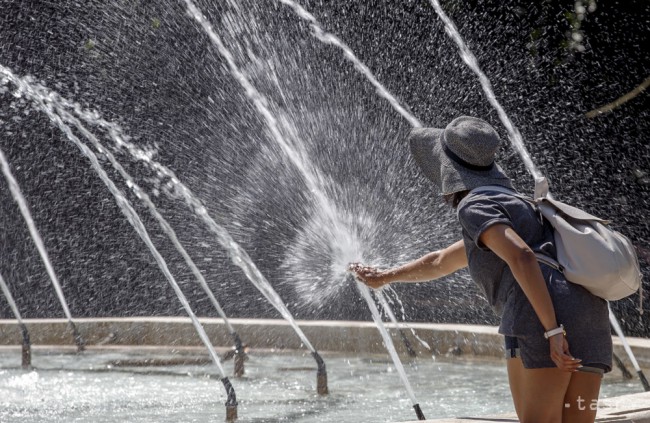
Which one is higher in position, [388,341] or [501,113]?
[501,113]

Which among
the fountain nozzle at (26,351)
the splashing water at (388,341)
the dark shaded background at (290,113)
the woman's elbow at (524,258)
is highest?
the dark shaded background at (290,113)

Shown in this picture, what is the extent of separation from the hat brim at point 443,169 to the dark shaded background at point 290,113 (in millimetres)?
7074

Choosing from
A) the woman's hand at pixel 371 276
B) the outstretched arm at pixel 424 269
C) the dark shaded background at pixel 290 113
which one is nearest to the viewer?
the outstretched arm at pixel 424 269

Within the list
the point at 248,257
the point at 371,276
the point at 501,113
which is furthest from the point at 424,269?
the point at 248,257

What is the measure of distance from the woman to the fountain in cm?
767

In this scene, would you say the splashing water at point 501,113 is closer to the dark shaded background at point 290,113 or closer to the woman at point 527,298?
the dark shaded background at point 290,113

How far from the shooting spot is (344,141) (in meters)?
12.3

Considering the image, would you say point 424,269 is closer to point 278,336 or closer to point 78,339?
point 278,336

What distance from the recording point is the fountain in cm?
1179

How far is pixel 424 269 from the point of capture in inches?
103

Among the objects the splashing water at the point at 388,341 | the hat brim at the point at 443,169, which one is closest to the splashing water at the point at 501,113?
the splashing water at the point at 388,341

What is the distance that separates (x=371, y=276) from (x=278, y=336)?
5.29 metres

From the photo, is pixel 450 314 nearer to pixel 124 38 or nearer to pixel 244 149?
pixel 244 149

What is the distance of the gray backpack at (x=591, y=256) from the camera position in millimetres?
2162
